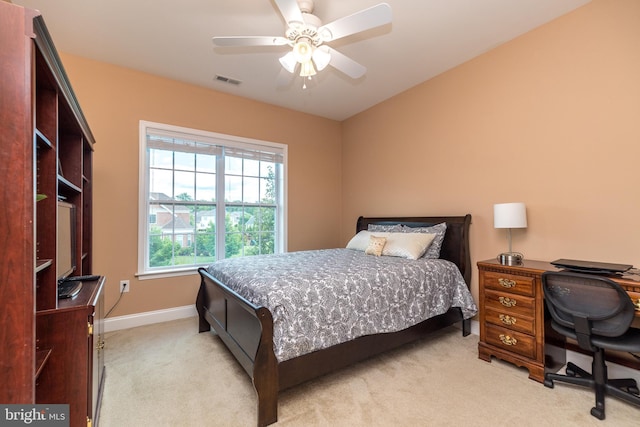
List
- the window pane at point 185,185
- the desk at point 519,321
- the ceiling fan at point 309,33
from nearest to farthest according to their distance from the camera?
the ceiling fan at point 309,33
the desk at point 519,321
the window pane at point 185,185

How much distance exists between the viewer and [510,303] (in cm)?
222

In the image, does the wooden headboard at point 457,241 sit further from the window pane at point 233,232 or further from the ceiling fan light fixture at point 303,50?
the window pane at point 233,232

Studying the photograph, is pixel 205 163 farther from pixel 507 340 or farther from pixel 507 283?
pixel 507 340

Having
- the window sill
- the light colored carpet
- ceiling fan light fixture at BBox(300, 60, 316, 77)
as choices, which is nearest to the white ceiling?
ceiling fan light fixture at BBox(300, 60, 316, 77)

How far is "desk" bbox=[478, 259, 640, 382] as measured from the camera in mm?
2078

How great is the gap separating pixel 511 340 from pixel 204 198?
11.4 ft

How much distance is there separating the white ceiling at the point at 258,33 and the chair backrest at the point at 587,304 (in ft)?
6.85

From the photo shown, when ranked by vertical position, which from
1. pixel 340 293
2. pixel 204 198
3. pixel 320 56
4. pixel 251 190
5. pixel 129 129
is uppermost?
pixel 320 56

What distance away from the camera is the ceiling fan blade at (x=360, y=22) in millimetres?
1661

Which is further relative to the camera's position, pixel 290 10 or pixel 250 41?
pixel 250 41

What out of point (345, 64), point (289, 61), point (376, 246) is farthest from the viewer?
point (376, 246)

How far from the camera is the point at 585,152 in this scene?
225 centimetres

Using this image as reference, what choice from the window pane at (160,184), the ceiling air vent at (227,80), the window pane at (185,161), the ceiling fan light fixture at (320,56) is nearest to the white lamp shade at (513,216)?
the ceiling fan light fixture at (320,56)

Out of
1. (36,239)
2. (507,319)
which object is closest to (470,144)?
(507,319)
